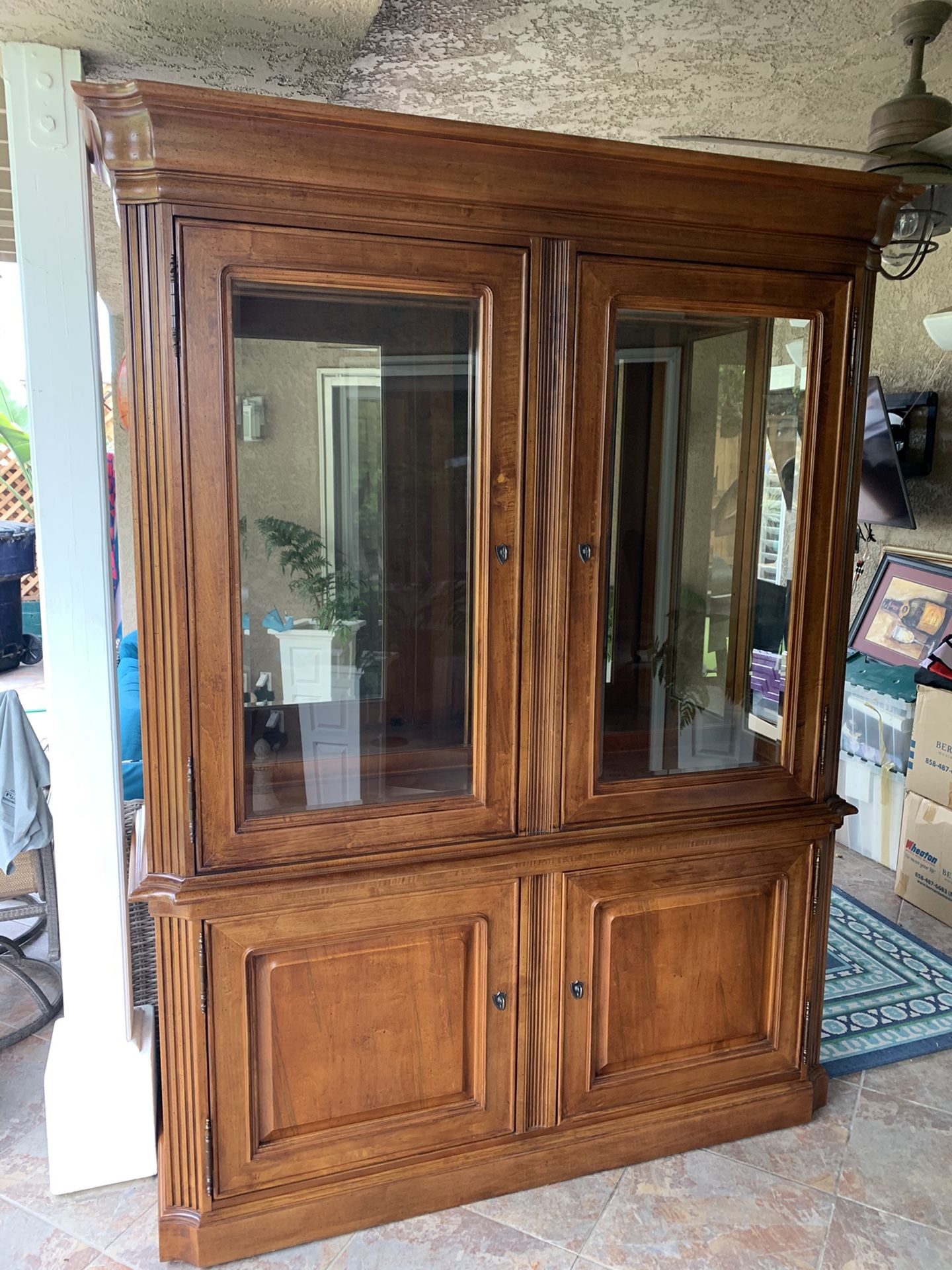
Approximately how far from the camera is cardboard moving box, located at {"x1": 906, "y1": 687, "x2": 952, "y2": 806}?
3172 millimetres

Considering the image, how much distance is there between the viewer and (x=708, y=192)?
5.57ft

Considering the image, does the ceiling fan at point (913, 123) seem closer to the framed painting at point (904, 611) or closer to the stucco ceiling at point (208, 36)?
the stucco ceiling at point (208, 36)

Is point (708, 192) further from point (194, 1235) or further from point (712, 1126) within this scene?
point (194, 1235)

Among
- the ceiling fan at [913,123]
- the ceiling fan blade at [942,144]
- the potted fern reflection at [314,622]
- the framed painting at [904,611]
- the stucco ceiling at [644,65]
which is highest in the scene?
the ceiling fan blade at [942,144]

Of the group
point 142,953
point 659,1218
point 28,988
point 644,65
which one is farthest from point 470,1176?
point 644,65

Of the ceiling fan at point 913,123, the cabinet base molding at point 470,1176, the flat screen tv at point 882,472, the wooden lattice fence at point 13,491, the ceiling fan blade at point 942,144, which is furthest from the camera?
the wooden lattice fence at point 13,491

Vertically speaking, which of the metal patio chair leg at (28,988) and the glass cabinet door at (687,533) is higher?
the glass cabinet door at (687,533)

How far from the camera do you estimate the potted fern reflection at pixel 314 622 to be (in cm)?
163

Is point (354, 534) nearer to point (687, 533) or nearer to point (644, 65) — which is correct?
point (687, 533)

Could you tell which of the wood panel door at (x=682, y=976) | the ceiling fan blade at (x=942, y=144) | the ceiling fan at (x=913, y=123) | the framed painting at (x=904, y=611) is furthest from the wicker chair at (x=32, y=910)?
the ceiling fan blade at (x=942, y=144)

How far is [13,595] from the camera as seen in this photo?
7.14 m

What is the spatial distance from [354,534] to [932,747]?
2.43 m

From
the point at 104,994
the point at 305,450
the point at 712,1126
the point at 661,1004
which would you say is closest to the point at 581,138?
the point at 305,450

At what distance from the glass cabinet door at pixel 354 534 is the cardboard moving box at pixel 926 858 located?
6.84 feet
